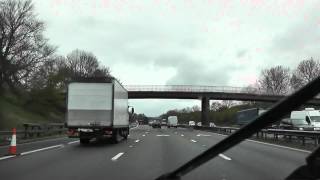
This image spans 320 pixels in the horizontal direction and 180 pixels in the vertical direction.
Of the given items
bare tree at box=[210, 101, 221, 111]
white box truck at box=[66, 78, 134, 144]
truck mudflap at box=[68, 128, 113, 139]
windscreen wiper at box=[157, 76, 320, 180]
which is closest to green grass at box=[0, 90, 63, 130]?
white box truck at box=[66, 78, 134, 144]

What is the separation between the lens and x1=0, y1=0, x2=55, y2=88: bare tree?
6675 cm

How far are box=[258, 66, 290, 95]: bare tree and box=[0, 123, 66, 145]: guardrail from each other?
3076 inches

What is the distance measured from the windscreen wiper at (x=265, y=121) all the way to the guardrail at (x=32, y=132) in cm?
2432

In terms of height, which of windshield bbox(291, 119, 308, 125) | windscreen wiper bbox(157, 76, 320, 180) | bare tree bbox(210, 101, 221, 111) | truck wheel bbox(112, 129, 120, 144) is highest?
bare tree bbox(210, 101, 221, 111)

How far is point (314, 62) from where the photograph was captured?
330ft

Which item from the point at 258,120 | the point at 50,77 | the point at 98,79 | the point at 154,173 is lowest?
the point at 154,173

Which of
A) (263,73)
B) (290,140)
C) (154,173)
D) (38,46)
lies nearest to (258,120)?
(154,173)

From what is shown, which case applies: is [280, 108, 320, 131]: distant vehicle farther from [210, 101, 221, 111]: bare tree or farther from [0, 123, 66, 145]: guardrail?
[210, 101, 221, 111]: bare tree

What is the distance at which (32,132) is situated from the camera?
30938 mm

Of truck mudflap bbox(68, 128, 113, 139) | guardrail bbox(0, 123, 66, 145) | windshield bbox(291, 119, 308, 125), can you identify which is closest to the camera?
truck mudflap bbox(68, 128, 113, 139)

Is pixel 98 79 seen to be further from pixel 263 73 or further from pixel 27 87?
pixel 263 73

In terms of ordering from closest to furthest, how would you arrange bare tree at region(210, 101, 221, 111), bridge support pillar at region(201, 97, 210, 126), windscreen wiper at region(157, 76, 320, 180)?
windscreen wiper at region(157, 76, 320, 180)
bridge support pillar at region(201, 97, 210, 126)
bare tree at region(210, 101, 221, 111)

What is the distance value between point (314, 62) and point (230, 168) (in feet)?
303

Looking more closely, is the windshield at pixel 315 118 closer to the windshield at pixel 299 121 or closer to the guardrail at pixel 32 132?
the windshield at pixel 299 121
